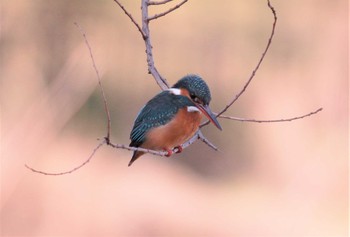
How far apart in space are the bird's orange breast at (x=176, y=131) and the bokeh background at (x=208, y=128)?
18.2 ft

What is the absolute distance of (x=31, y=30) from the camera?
33.7 ft

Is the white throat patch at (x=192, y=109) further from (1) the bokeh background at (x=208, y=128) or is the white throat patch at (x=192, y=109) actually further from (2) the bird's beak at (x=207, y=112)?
(1) the bokeh background at (x=208, y=128)

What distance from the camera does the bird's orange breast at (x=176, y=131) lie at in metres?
3.36

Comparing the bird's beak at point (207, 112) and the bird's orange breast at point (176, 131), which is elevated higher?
the bird's beak at point (207, 112)

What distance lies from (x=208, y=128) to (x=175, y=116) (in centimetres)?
817

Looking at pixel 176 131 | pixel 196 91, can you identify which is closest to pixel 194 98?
pixel 196 91

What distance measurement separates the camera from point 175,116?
3.42 meters

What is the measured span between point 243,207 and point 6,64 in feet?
21.0

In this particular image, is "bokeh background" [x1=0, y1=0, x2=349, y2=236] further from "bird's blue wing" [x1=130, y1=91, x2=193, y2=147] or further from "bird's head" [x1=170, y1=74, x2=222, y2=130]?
"bird's head" [x1=170, y1=74, x2=222, y2=130]

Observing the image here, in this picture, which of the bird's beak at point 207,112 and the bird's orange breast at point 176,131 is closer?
the bird's beak at point 207,112

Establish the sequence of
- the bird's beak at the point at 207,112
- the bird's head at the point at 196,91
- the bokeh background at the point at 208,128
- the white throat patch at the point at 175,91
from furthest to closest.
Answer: the bokeh background at the point at 208,128, the white throat patch at the point at 175,91, the bird's head at the point at 196,91, the bird's beak at the point at 207,112

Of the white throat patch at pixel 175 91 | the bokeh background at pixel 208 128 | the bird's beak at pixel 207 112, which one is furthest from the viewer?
the bokeh background at pixel 208 128

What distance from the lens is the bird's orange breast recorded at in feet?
11.0

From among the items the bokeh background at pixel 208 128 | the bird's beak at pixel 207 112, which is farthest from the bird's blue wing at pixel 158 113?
the bokeh background at pixel 208 128
